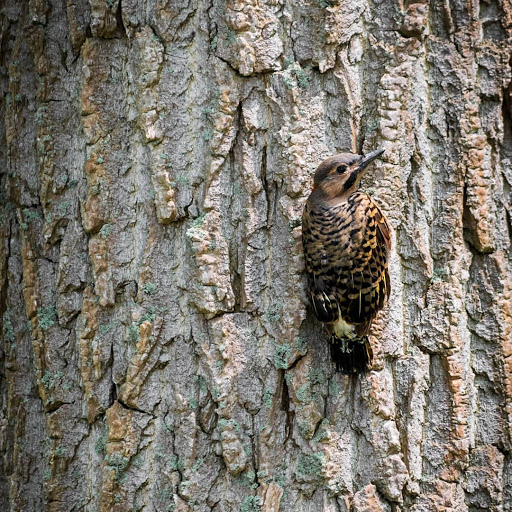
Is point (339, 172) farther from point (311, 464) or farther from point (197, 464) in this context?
point (197, 464)

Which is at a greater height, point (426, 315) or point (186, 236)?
point (186, 236)

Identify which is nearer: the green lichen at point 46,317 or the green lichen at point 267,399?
the green lichen at point 267,399

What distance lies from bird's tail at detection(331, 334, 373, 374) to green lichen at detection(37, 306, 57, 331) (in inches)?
45.7

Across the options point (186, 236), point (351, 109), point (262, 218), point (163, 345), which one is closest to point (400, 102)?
point (351, 109)

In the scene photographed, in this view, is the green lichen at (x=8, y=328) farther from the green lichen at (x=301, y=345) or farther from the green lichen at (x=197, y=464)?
the green lichen at (x=301, y=345)

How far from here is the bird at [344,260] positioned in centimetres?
238

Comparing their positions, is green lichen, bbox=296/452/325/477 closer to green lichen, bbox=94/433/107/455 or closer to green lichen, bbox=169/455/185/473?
green lichen, bbox=169/455/185/473

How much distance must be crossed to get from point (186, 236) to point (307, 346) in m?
0.63

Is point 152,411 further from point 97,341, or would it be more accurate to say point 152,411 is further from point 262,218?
point 262,218

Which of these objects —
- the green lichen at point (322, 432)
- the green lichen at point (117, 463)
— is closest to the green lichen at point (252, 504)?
the green lichen at point (322, 432)

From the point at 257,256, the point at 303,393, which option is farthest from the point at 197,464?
the point at 257,256

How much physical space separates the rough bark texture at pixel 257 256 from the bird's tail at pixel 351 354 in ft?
0.15

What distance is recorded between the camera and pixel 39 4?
268 centimetres

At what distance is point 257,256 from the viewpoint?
8.08ft
